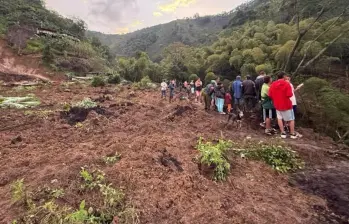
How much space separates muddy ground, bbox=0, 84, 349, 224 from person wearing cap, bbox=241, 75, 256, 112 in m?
2.46

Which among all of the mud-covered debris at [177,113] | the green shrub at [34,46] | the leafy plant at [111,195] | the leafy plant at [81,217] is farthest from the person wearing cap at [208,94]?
the green shrub at [34,46]

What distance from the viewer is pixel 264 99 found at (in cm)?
817

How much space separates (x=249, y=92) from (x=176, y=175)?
593 cm

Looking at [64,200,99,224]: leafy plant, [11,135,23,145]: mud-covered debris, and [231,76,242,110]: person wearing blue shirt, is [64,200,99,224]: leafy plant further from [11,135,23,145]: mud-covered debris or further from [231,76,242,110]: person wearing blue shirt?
[231,76,242,110]: person wearing blue shirt

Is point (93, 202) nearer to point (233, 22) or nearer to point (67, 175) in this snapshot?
point (67, 175)

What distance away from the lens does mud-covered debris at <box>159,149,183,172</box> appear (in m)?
5.08

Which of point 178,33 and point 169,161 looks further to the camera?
point 178,33

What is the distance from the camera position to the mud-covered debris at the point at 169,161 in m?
5.08

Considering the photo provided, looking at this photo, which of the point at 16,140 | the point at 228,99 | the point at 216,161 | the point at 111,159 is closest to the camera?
the point at 216,161

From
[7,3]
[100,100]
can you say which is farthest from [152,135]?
[7,3]

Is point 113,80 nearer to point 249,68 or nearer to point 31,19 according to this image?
point 249,68

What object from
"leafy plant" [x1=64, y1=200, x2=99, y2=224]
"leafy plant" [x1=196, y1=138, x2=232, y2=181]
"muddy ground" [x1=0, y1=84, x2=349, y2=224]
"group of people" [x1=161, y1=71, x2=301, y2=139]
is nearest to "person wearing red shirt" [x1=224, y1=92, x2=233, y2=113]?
"group of people" [x1=161, y1=71, x2=301, y2=139]

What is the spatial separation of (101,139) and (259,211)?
12.4ft

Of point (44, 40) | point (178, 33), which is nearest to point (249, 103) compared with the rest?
point (44, 40)
